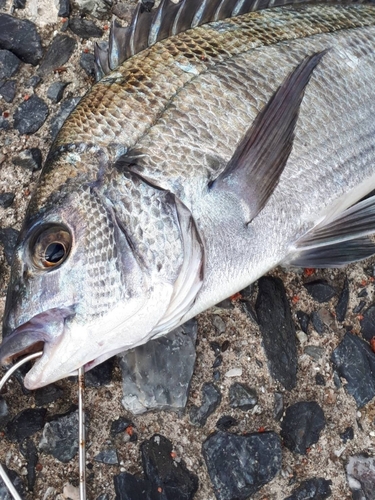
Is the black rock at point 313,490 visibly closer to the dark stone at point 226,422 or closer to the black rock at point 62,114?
the dark stone at point 226,422

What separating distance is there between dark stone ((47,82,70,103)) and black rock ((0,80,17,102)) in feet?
0.57

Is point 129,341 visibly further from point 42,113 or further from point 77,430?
point 42,113

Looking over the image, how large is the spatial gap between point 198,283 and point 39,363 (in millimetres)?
594

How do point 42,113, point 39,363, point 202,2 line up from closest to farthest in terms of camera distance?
1. point 39,363
2. point 202,2
3. point 42,113

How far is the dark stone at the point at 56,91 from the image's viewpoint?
261 centimetres

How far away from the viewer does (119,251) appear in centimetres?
174

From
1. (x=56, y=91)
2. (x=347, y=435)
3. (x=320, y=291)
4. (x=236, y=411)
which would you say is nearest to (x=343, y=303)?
(x=320, y=291)

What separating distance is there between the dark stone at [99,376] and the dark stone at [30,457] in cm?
34

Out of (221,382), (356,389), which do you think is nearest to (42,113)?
(221,382)

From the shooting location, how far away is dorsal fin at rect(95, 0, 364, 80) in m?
2.17

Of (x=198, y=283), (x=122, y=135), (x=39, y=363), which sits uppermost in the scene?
(x=122, y=135)

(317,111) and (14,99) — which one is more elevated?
(317,111)

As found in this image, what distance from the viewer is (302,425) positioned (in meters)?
2.30

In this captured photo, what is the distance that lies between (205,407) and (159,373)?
0.80 feet
